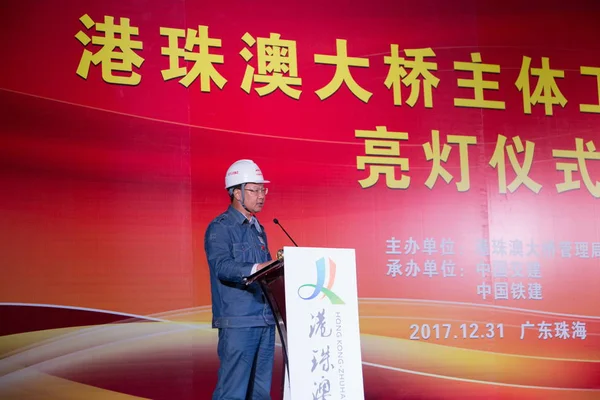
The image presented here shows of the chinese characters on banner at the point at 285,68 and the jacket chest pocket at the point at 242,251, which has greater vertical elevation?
Answer: the chinese characters on banner at the point at 285,68

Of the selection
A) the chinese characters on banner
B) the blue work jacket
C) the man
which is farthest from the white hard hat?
the chinese characters on banner

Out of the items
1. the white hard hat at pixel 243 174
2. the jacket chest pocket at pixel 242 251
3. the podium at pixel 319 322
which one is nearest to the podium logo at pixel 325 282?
the podium at pixel 319 322

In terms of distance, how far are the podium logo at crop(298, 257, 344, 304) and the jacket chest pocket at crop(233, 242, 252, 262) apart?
499mm

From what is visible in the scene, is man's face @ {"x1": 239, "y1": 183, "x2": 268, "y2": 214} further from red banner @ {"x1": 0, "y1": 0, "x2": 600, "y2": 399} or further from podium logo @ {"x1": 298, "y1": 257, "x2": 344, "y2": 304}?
red banner @ {"x1": 0, "y1": 0, "x2": 600, "y2": 399}

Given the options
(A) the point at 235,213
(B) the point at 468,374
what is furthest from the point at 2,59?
(B) the point at 468,374

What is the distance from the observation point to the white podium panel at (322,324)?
2738 millimetres

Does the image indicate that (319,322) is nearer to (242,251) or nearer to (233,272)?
(233,272)

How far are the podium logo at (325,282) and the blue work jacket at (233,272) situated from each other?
337mm

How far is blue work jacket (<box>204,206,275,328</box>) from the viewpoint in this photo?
10.2 feet

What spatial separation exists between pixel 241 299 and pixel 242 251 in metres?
0.21

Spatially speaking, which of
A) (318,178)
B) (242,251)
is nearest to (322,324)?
(242,251)

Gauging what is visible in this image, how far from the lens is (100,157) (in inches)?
151

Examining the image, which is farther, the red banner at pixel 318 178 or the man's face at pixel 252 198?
the red banner at pixel 318 178

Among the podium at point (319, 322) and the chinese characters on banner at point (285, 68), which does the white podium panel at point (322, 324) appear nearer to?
the podium at point (319, 322)
